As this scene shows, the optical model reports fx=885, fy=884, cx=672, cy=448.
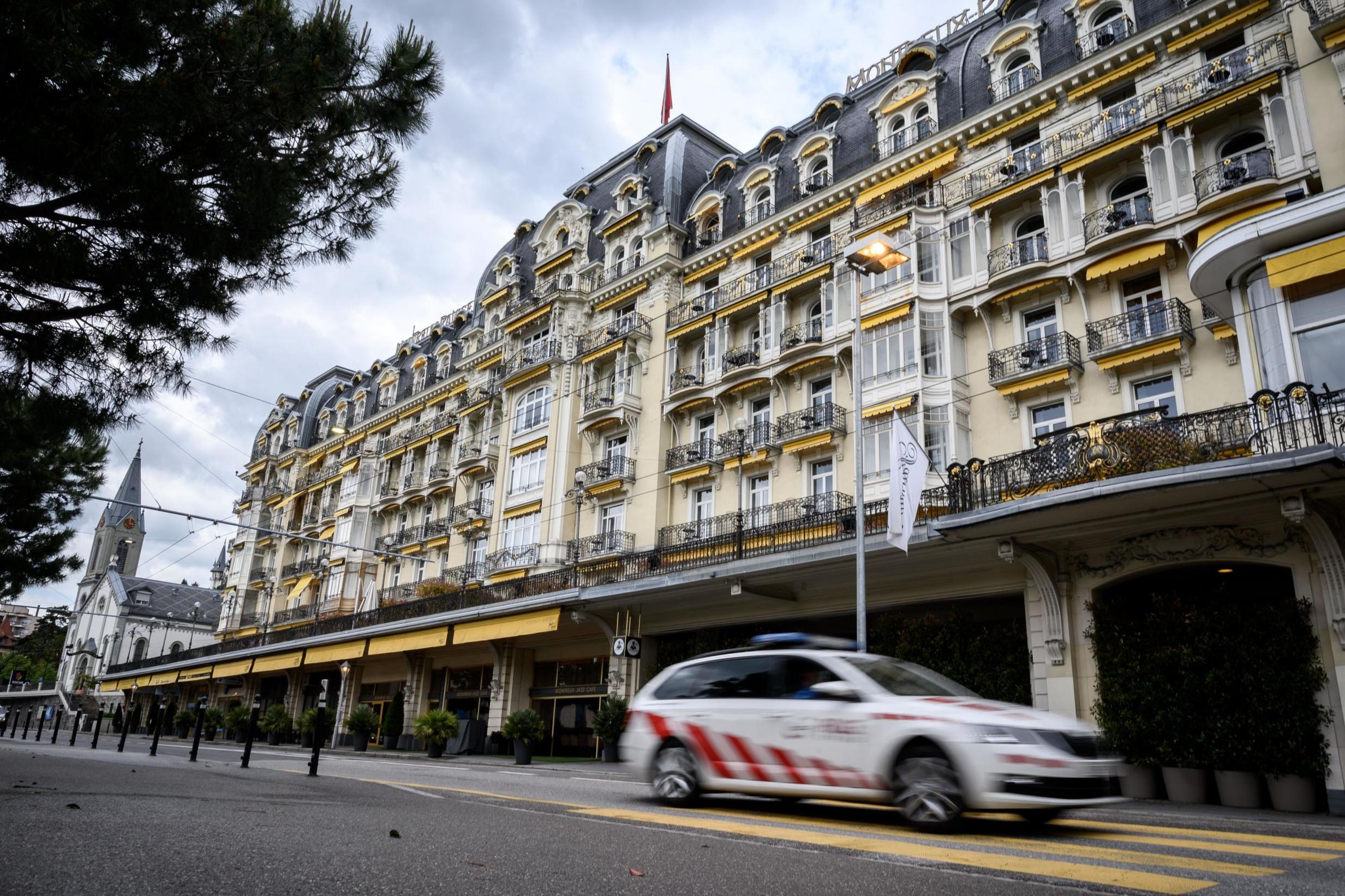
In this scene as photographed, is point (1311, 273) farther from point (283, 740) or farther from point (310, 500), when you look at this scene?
point (310, 500)

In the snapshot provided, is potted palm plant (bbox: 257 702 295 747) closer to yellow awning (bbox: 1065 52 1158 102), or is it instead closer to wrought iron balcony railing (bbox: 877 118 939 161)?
wrought iron balcony railing (bbox: 877 118 939 161)

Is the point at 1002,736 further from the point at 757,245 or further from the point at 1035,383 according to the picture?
the point at 757,245

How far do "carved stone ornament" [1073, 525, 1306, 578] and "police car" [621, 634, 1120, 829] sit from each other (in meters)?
9.48

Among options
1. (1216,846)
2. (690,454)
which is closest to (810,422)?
(690,454)

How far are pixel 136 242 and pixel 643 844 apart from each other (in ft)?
20.6

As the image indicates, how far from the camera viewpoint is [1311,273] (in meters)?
13.9

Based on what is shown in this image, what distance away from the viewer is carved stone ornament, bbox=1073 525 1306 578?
14.9m

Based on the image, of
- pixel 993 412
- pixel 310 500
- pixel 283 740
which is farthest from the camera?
pixel 310 500

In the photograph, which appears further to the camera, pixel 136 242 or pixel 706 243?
pixel 706 243

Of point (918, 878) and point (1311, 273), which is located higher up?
point (1311, 273)

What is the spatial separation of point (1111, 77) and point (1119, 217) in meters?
3.87

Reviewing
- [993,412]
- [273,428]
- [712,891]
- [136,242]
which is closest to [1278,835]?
[712,891]

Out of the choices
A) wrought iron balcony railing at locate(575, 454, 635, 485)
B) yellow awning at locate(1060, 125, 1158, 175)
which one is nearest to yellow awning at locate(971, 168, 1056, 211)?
yellow awning at locate(1060, 125, 1158, 175)

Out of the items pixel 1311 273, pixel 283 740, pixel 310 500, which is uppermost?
pixel 310 500
